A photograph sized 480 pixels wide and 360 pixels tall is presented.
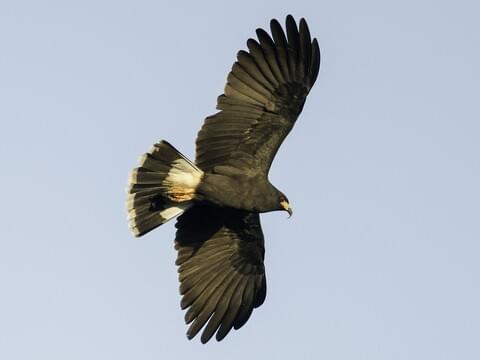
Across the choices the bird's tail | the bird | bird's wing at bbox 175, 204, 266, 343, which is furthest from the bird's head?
the bird's tail

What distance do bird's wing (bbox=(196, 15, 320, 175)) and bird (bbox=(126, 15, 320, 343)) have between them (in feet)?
0.04

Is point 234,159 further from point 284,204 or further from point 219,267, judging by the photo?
point 219,267

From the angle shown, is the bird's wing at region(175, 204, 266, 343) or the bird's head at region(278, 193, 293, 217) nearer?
the bird's head at region(278, 193, 293, 217)

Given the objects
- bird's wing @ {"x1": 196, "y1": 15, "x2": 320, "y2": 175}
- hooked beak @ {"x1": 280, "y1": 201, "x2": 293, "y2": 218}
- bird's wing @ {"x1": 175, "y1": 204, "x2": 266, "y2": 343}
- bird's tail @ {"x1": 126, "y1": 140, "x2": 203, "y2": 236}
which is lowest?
bird's wing @ {"x1": 175, "y1": 204, "x2": 266, "y2": 343}

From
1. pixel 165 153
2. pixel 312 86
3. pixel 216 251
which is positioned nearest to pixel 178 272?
pixel 216 251

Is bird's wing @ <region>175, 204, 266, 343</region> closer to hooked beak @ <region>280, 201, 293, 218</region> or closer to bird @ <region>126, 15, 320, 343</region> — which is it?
bird @ <region>126, 15, 320, 343</region>

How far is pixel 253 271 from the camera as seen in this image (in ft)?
59.4

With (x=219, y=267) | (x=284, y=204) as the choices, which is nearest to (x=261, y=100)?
(x=284, y=204)

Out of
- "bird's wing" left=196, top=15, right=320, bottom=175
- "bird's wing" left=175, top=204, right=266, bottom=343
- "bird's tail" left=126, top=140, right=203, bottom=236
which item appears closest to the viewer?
"bird's tail" left=126, top=140, right=203, bottom=236

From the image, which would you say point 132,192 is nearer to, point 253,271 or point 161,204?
point 161,204

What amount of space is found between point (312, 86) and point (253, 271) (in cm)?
257

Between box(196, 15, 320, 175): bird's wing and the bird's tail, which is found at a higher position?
box(196, 15, 320, 175): bird's wing

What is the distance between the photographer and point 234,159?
677 inches

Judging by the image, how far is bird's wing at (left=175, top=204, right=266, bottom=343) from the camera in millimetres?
17609
